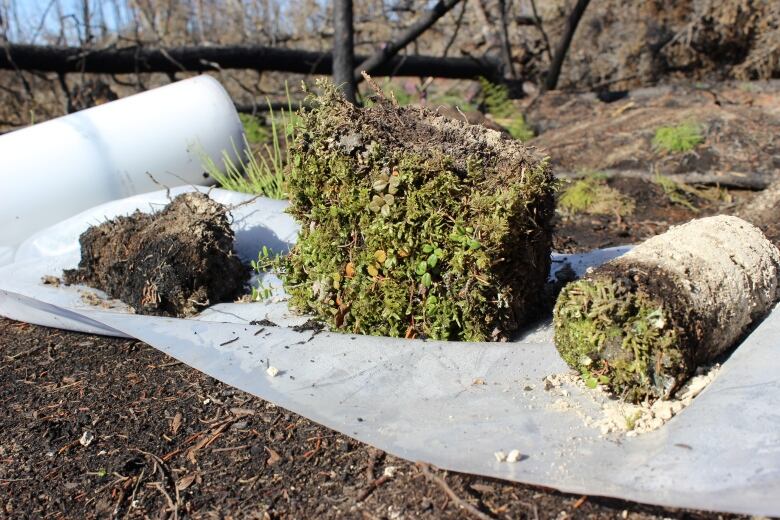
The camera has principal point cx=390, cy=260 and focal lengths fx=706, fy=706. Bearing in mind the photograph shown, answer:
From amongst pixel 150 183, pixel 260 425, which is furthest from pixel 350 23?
pixel 260 425

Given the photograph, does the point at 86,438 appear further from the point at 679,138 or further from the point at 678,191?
the point at 679,138

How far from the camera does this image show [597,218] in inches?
193

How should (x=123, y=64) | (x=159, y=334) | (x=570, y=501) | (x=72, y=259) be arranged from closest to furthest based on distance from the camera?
(x=570, y=501)
(x=159, y=334)
(x=72, y=259)
(x=123, y=64)

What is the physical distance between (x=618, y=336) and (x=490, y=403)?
456 millimetres

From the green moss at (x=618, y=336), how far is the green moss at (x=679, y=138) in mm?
3866

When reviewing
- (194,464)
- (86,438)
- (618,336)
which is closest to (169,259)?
(86,438)

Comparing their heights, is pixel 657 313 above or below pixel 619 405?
above

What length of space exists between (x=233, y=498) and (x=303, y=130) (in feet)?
4.77

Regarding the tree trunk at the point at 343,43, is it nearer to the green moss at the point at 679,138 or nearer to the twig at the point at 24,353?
the green moss at the point at 679,138

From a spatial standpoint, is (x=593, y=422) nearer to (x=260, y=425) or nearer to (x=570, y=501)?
(x=570, y=501)

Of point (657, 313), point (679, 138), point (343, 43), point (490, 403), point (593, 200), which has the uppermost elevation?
point (343, 43)

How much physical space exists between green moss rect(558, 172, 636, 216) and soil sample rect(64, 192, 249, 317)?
2530mm

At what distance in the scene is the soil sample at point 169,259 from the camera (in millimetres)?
3301

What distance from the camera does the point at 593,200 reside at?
5.11 meters
